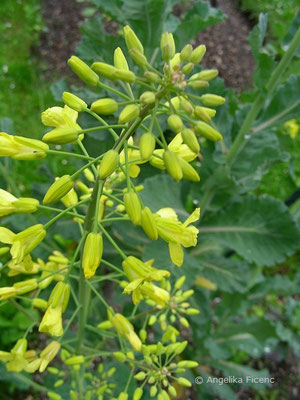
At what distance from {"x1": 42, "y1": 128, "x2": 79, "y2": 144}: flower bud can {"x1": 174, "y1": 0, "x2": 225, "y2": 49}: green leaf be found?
4.25 feet

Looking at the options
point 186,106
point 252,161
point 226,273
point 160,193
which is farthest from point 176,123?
point 226,273

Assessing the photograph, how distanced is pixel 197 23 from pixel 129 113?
1.39 metres

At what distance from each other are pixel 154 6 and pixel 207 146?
0.83 meters

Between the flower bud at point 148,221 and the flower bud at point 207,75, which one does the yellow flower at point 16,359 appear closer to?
the flower bud at point 148,221

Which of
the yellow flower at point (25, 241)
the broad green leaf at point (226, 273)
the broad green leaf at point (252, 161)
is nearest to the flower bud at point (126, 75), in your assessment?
the yellow flower at point (25, 241)

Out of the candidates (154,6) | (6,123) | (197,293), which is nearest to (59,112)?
(6,123)

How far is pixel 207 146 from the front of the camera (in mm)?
2467

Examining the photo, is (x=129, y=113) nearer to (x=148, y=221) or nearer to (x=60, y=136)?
(x=60, y=136)

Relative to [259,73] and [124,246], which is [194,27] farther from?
[124,246]

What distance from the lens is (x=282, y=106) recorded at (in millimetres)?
2350

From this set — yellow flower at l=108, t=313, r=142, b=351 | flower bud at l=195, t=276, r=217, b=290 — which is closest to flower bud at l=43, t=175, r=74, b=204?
yellow flower at l=108, t=313, r=142, b=351

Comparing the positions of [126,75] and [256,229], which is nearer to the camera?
[126,75]

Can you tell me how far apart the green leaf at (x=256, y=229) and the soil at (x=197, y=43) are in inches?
123

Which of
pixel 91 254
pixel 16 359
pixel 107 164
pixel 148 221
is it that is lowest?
pixel 16 359
